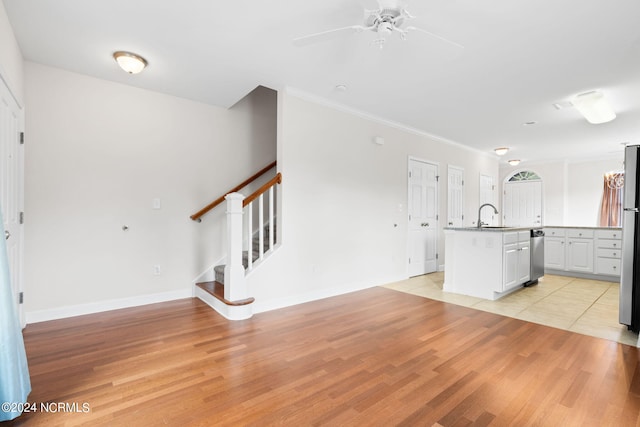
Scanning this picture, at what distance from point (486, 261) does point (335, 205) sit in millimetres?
2114

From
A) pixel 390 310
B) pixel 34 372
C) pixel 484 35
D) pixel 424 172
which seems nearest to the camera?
pixel 34 372

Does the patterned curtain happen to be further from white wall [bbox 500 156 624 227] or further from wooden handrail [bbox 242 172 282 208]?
wooden handrail [bbox 242 172 282 208]

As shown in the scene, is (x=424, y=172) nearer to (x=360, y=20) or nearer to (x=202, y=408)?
(x=360, y=20)

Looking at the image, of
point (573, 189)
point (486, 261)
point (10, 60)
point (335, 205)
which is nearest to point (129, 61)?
point (10, 60)

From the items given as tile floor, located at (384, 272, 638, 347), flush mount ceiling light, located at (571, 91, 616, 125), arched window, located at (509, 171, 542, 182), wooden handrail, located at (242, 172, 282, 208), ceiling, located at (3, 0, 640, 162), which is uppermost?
ceiling, located at (3, 0, 640, 162)

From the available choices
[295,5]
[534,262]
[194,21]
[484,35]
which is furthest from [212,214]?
[534,262]

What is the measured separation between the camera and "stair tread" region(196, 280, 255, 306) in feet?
10.6

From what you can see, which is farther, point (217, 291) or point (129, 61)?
point (217, 291)

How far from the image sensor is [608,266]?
530cm

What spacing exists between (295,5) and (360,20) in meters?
0.51

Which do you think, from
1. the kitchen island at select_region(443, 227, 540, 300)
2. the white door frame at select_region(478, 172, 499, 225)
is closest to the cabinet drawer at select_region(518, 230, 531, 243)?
the kitchen island at select_region(443, 227, 540, 300)

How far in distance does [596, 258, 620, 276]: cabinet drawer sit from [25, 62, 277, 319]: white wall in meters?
6.14

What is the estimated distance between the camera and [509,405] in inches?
71.2

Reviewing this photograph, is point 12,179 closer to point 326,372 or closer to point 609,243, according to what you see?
point 326,372
